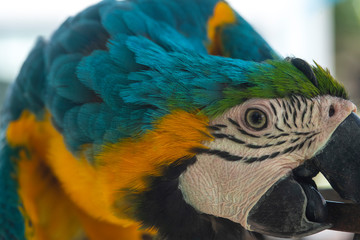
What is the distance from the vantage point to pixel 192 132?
995mm

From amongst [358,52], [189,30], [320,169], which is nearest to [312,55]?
[358,52]

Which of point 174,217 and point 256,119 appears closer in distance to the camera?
point 256,119

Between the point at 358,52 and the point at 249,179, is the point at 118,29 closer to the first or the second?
the point at 249,179

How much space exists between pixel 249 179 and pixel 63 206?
37.1 inches

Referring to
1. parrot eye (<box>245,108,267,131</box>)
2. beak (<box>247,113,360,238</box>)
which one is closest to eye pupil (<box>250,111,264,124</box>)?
parrot eye (<box>245,108,267,131</box>)

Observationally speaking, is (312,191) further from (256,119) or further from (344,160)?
(256,119)

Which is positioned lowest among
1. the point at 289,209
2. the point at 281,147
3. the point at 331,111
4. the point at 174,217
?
the point at 174,217

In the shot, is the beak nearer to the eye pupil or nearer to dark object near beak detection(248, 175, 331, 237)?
dark object near beak detection(248, 175, 331, 237)

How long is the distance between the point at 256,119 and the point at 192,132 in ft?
0.50

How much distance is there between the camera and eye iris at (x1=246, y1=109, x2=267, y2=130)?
0.97m

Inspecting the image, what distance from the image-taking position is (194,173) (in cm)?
105

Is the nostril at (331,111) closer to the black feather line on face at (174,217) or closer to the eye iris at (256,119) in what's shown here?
the eye iris at (256,119)

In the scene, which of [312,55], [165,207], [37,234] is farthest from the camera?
[312,55]

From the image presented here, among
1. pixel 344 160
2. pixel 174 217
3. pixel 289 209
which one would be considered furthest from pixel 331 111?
pixel 174 217
